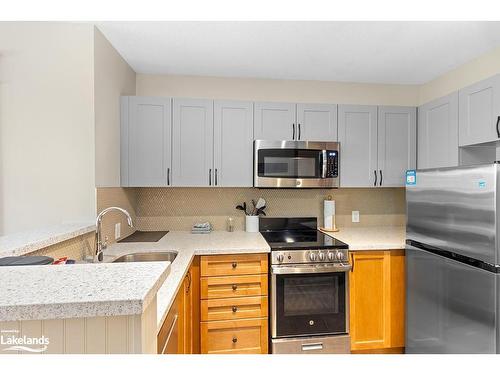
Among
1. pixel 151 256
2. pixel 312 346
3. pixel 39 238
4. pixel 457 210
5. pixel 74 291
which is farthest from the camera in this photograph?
pixel 312 346

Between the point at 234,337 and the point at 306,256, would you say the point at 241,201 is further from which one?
the point at 234,337

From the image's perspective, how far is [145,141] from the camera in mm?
2418

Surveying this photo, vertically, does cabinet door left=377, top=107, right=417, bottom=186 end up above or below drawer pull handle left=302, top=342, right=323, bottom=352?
above

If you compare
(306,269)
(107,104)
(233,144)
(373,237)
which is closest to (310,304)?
(306,269)

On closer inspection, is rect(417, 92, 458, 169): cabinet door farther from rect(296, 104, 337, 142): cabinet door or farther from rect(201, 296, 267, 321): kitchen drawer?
rect(201, 296, 267, 321): kitchen drawer

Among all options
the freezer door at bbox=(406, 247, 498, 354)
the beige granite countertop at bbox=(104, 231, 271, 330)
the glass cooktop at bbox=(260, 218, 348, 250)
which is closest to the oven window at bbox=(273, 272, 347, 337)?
the glass cooktop at bbox=(260, 218, 348, 250)

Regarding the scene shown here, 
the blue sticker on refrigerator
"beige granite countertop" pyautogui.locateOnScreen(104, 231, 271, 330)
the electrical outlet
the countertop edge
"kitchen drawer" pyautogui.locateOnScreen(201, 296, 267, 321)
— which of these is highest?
the blue sticker on refrigerator

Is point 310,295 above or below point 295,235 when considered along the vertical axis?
below

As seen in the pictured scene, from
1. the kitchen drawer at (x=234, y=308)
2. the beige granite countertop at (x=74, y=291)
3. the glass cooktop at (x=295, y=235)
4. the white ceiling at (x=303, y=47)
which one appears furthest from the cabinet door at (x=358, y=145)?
the beige granite countertop at (x=74, y=291)

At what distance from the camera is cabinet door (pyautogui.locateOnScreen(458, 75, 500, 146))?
1938 mm

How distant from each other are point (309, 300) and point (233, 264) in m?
0.63

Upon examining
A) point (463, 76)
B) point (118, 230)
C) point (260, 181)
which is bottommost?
point (118, 230)
